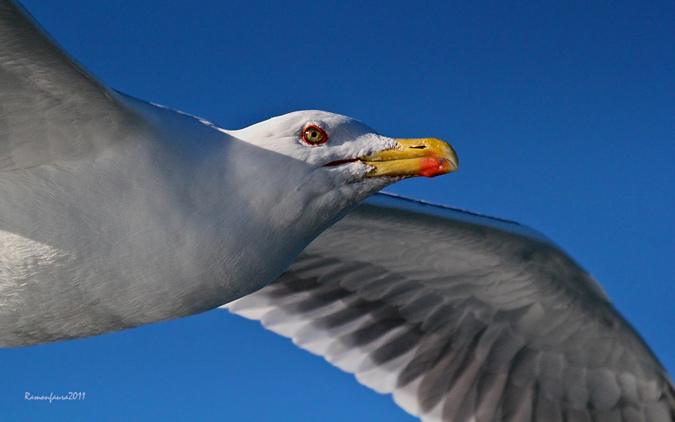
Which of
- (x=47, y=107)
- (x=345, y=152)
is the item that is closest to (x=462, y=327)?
(x=345, y=152)

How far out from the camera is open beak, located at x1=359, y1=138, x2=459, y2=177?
8.59 ft

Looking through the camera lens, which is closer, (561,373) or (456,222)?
(456,222)

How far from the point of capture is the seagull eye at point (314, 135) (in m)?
2.62

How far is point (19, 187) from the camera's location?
2.54 metres

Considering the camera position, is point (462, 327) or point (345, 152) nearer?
point (345, 152)

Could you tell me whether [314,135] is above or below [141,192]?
above

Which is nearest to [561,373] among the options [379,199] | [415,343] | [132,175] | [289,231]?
[415,343]

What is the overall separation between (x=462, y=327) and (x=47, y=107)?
3414 millimetres

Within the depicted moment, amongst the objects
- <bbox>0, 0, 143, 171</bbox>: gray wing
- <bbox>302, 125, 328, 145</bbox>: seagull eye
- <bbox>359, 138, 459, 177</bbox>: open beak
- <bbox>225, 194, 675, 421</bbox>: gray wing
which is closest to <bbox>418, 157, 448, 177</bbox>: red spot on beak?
<bbox>359, 138, 459, 177</bbox>: open beak

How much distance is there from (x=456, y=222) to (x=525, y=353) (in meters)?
1.32

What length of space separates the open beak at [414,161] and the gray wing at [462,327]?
1.79 meters

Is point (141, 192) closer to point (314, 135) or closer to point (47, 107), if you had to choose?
point (47, 107)

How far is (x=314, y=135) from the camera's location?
2.62 m

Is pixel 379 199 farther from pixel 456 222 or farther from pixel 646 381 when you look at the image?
pixel 646 381
